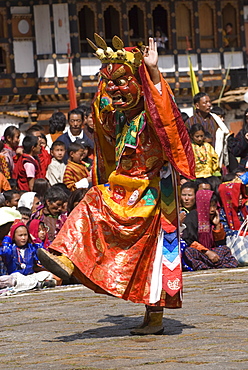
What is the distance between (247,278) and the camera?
8578 mm

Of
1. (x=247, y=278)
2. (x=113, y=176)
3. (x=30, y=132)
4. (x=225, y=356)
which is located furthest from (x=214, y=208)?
(x=225, y=356)

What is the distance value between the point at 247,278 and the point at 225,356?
148 inches

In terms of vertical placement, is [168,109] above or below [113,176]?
above

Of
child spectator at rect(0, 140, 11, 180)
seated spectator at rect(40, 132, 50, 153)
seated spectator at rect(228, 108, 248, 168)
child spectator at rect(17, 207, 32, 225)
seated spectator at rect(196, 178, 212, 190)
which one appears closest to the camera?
child spectator at rect(17, 207, 32, 225)

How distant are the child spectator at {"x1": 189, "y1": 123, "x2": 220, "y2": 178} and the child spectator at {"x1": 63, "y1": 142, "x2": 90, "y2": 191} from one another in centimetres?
142

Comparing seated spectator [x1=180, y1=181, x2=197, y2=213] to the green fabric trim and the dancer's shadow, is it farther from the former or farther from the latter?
the green fabric trim

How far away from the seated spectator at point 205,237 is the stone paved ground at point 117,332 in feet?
3.62

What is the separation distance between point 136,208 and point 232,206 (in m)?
4.64

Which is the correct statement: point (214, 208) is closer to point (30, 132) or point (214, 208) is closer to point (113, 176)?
point (30, 132)

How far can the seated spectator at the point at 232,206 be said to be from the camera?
10.4 metres

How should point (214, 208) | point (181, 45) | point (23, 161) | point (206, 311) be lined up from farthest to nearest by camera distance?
point (181, 45) < point (23, 161) < point (214, 208) < point (206, 311)

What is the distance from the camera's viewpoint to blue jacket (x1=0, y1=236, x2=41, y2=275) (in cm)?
881

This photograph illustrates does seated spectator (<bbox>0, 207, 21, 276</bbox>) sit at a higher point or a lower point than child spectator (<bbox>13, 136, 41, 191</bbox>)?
lower

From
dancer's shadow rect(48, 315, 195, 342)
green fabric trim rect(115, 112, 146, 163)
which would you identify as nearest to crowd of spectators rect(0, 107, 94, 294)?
dancer's shadow rect(48, 315, 195, 342)
